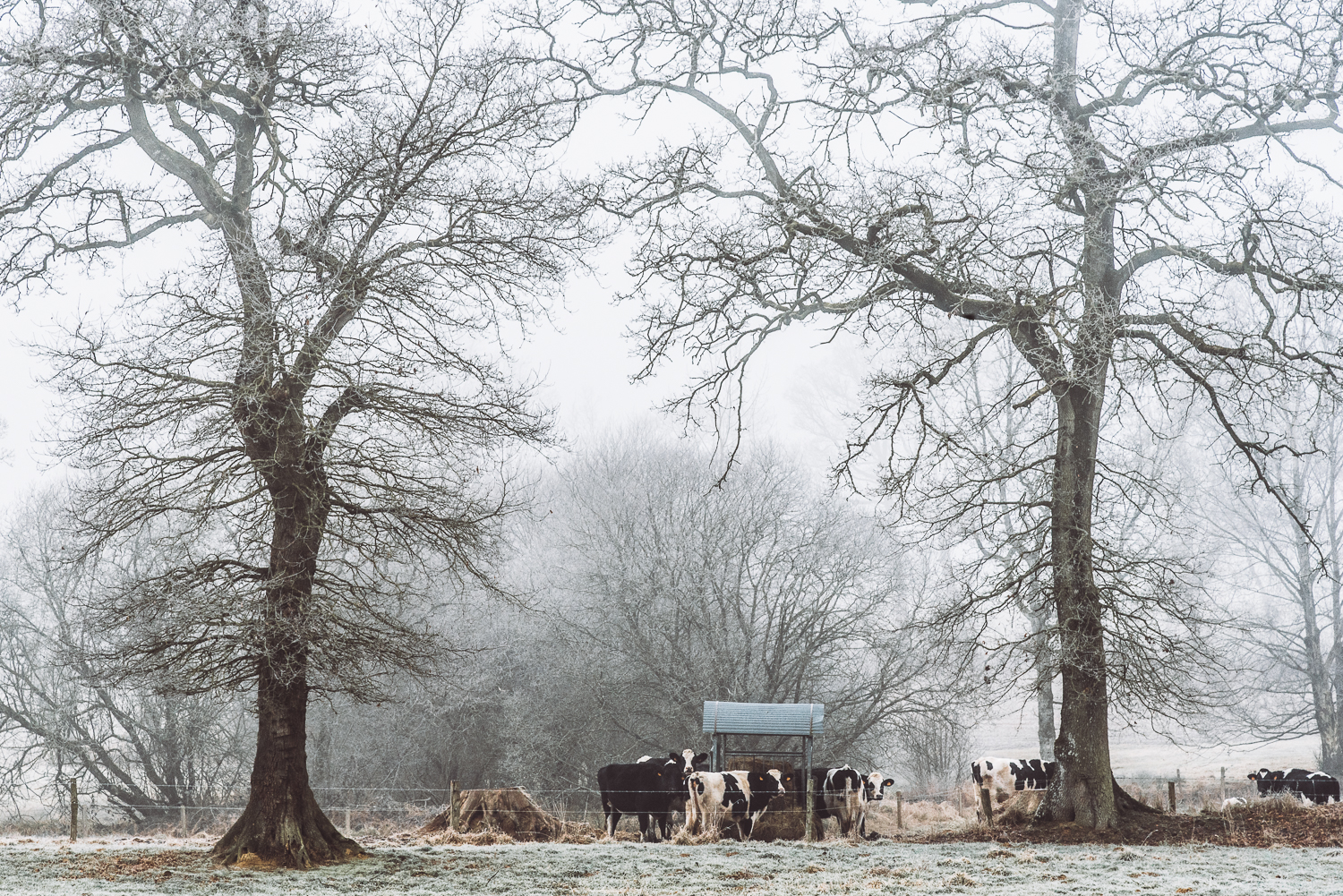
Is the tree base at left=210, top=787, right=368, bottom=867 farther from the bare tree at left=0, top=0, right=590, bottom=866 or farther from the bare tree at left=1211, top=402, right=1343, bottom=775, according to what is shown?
the bare tree at left=1211, top=402, right=1343, bottom=775

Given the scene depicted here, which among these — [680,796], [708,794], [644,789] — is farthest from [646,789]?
[708,794]

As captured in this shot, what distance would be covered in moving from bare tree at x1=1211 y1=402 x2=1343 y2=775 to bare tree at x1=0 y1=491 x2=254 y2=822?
20.9m

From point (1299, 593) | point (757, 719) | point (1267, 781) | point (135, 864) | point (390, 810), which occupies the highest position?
point (1299, 593)

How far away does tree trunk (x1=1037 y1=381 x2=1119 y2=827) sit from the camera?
13750 millimetres

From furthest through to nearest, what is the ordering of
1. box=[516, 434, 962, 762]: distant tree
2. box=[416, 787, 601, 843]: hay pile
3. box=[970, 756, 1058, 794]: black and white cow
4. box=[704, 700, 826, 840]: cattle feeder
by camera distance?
box=[516, 434, 962, 762]: distant tree, box=[970, 756, 1058, 794]: black and white cow, box=[704, 700, 826, 840]: cattle feeder, box=[416, 787, 601, 843]: hay pile

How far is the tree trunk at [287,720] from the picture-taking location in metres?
12.0

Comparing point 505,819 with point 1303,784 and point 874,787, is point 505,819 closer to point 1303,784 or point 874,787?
point 874,787

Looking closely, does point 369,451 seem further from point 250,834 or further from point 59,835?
point 59,835

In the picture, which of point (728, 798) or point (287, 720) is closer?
point (287, 720)

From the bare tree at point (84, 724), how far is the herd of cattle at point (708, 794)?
7770 millimetres

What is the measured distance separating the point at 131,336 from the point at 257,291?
1.39 meters

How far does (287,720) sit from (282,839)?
1280 millimetres

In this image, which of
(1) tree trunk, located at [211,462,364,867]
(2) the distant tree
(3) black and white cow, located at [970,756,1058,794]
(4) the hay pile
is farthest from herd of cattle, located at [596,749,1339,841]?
(1) tree trunk, located at [211,462,364,867]

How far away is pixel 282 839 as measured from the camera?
12055 millimetres
